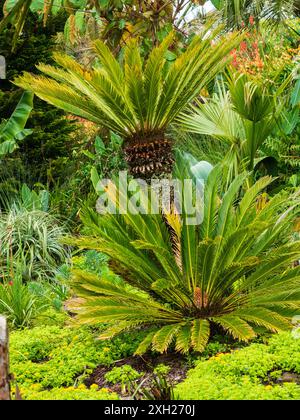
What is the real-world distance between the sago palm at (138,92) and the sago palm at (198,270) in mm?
528

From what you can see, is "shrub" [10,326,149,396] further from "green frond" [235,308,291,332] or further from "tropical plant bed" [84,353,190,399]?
"green frond" [235,308,291,332]

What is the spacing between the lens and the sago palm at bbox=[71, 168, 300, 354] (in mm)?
5312

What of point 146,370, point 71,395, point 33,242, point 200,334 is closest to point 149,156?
point 200,334

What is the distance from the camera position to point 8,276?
25.7 feet

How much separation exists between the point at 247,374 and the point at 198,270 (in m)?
1.03

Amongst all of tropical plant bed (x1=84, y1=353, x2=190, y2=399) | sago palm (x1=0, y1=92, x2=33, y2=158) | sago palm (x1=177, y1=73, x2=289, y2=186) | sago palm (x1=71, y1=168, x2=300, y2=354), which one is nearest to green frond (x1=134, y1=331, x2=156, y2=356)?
sago palm (x1=71, y1=168, x2=300, y2=354)

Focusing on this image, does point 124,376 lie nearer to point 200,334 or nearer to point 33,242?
point 200,334

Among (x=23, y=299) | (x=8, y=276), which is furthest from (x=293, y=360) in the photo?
(x=8, y=276)

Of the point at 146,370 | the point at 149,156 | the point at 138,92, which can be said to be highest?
the point at 138,92

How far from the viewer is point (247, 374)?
4.68m

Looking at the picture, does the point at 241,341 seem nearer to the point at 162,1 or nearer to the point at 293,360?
the point at 293,360

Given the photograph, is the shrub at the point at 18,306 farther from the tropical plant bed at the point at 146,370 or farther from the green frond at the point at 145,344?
the green frond at the point at 145,344

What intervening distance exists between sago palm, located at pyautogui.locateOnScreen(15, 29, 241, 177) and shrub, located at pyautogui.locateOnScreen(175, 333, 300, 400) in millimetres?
1714

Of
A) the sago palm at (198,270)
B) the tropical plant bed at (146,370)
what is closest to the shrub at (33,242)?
the sago palm at (198,270)
